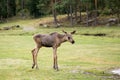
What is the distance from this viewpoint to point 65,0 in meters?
73.6

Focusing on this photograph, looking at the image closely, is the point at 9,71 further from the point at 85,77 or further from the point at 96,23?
the point at 96,23

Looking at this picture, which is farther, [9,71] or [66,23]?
[66,23]

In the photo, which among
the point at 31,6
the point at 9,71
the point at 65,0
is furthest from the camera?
the point at 31,6

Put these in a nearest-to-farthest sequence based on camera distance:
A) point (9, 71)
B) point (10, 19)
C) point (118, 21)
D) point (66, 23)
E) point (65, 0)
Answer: point (9, 71) < point (118, 21) < point (65, 0) < point (66, 23) < point (10, 19)

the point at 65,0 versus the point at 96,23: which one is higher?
the point at 65,0

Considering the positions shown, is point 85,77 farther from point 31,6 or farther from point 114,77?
point 31,6

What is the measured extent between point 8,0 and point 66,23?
33.4 m

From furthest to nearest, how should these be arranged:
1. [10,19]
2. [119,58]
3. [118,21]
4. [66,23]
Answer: [10,19] < [66,23] < [118,21] < [119,58]

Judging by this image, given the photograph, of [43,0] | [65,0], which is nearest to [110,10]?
[65,0]

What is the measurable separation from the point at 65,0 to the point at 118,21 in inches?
521

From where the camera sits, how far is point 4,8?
322 feet

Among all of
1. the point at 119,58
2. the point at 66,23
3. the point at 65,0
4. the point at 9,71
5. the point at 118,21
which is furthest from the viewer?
the point at 66,23

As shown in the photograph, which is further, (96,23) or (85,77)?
(96,23)

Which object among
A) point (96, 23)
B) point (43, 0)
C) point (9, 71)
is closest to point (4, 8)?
point (43, 0)
